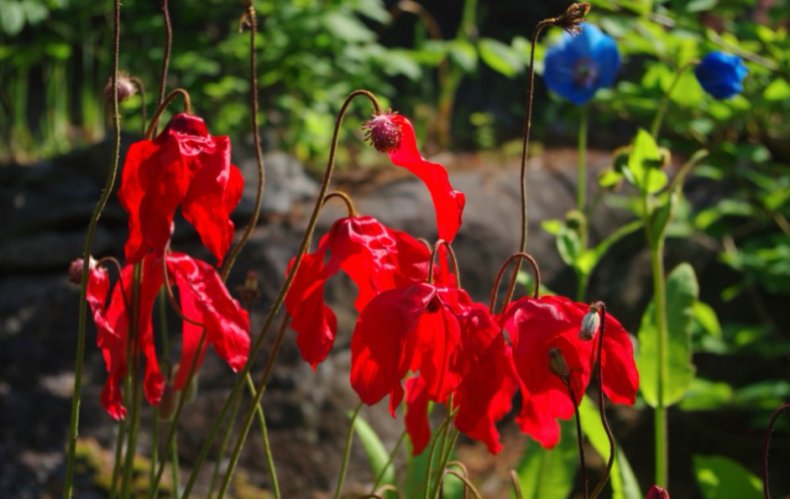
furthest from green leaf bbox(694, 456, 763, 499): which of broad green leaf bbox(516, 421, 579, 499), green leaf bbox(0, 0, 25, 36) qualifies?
green leaf bbox(0, 0, 25, 36)

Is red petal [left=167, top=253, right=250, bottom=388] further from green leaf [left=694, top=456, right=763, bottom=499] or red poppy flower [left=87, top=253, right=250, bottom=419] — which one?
green leaf [left=694, top=456, right=763, bottom=499]

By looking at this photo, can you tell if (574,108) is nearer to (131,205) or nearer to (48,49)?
(131,205)

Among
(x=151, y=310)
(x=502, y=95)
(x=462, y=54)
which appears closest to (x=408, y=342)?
(x=151, y=310)

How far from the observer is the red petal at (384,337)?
812mm

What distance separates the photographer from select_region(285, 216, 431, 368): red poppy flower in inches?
35.1

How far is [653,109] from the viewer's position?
6.86 feet

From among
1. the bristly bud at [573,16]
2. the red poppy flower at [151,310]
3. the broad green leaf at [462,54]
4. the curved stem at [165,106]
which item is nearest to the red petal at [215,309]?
the red poppy flower at [151,310]

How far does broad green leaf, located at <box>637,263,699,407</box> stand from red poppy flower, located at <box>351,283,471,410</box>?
2.33 feet

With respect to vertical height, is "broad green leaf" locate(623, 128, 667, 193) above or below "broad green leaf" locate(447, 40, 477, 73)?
above

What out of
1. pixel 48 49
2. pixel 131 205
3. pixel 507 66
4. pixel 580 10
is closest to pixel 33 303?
pixel 48 49

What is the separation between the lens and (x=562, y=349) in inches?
34.2

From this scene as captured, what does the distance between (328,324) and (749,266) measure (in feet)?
5.49

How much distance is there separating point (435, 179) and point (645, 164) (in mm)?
628

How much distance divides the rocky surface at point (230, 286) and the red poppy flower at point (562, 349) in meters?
1.52
